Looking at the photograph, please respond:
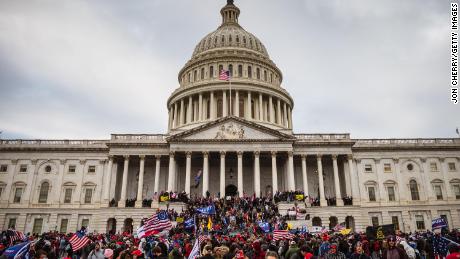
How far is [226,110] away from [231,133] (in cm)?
1401

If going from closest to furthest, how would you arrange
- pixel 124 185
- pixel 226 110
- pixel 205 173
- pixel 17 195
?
1. pixel 205 173
2. pixel 124 185
3. pixel 17 195
4. pixel 226 110

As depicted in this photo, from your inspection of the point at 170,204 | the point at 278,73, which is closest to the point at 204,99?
the point at 278,73

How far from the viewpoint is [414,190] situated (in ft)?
175

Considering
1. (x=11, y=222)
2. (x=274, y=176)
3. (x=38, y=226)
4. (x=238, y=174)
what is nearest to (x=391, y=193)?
(x=274, y=176)

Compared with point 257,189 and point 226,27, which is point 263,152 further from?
point 226,27

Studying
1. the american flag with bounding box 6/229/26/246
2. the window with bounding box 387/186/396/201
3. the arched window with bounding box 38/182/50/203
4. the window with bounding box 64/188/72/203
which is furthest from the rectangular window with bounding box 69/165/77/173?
the window with bounding box 387/186/396/201

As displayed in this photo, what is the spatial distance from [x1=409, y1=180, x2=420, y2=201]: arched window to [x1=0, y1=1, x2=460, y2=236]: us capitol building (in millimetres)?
144

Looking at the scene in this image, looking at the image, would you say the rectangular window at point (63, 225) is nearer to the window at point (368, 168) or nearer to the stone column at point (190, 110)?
the stone column at point (190, 110)

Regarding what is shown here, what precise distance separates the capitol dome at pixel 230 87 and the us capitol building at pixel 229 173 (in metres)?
9.35

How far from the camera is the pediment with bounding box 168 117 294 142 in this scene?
50.1m

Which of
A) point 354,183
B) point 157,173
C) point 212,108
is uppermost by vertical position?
point 212,108

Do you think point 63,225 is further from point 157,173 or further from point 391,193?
point 391,193

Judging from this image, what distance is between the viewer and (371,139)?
5581cm

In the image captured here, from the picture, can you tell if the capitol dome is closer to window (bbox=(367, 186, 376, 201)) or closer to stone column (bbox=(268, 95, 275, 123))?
stone column (bbox=(268, 95, 275, 123))
